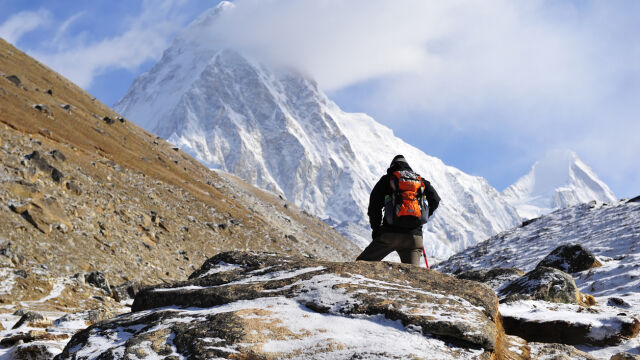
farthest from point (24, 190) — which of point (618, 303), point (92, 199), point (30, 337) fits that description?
point (618, 303)

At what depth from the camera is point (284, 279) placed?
23.2ft

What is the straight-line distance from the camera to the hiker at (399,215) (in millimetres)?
8375

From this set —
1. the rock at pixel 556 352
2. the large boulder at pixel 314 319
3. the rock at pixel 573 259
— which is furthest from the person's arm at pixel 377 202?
the rock at pixel 573 259

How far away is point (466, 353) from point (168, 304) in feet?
13.7

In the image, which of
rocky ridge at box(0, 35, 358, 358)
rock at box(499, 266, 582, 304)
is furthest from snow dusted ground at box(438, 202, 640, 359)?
rocky ridge at box(0, 35, 358, 358)

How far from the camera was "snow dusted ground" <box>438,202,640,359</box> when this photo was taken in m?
7.32

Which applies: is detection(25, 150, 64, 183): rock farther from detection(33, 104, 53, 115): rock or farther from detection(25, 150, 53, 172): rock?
detection(33, 104, 53, 115): rock

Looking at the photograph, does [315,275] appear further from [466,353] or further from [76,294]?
[76,294]

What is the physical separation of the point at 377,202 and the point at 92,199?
2384 centimetres

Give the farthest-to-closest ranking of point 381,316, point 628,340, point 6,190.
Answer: point 6,190 < point 628,340 < point 381,316

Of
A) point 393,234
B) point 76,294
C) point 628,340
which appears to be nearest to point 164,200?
point 76,294

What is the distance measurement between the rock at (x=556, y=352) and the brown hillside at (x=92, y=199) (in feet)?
54.3

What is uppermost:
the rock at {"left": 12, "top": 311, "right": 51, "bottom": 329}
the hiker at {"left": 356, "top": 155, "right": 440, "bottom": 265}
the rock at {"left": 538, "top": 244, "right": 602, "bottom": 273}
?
the rock at {"left": 538, "top": 244, "right": 602, "bottom": 273}

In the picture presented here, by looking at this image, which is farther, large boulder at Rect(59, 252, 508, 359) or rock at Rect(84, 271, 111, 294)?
rock at Rect(84, 271, 111, 294)
